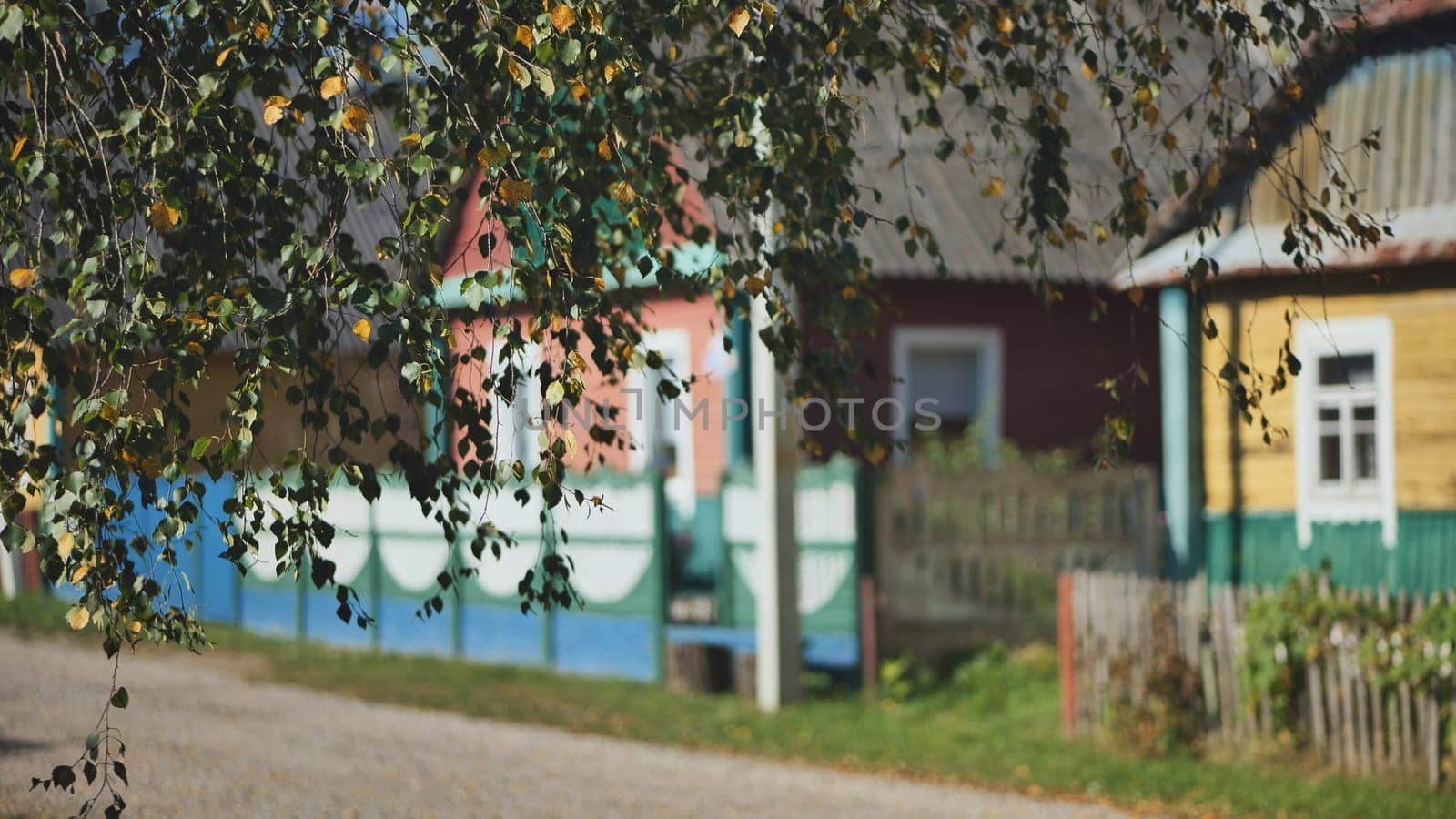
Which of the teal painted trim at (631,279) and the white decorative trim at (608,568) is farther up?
the teal painted trim at (631,279)

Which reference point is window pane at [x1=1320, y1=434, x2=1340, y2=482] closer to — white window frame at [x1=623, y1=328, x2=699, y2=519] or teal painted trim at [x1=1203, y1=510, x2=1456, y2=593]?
teal painted trim at [x1=1203, y1=510, x2=1456, y2=593]

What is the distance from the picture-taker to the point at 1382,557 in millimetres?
11984

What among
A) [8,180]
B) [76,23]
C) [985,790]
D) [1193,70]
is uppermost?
[1193,70]

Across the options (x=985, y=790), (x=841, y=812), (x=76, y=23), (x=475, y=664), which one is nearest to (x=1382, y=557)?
(x=985, y=790)

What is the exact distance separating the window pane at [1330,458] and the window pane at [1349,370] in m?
0.45

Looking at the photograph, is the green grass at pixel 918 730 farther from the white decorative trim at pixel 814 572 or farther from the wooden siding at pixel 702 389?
the wooden siding at pixel 702 389

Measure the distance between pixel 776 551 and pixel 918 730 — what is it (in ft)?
5.29

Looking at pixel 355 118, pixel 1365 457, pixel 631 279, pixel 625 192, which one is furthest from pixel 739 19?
pixel 631 279

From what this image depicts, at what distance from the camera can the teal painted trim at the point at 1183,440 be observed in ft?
42.3

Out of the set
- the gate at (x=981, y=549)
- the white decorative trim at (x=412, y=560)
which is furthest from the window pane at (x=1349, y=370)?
the white decorative trim at (x=412, y=560)

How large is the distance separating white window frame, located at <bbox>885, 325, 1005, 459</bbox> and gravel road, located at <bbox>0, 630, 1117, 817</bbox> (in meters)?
5.73

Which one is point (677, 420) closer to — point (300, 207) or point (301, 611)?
point (301, 611)

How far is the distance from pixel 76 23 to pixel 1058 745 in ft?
25.1

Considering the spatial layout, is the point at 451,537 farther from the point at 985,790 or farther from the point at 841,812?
the point at 985,790
